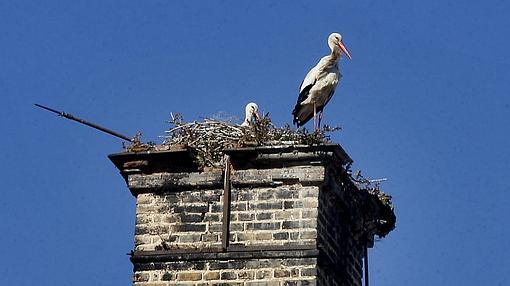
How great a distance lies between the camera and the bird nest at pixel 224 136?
19.4 metres

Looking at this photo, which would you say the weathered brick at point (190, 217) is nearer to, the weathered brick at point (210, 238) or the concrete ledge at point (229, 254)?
the weathered brick at point (210, 238)

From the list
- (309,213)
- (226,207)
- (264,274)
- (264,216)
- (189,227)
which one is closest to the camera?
(264,274)

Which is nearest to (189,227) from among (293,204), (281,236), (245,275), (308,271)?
(245,275)

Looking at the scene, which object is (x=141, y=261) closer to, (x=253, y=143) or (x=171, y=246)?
(x=171, y=246)

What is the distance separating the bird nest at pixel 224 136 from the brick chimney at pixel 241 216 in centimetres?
15

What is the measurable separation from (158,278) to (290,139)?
2.05m

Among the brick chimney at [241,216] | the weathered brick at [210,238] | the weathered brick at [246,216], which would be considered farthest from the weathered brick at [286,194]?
the weathered brick at [210,238]

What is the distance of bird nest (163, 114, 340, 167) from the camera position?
63.7 feet

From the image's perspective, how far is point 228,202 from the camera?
63.3 ft

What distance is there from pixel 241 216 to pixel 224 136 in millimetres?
1140

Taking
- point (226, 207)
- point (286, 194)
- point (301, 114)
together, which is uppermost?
point (301, 114)

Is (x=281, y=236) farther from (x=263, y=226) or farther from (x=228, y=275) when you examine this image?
(x=228, y=275)

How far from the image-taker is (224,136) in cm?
1995

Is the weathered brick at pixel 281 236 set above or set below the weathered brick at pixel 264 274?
above
